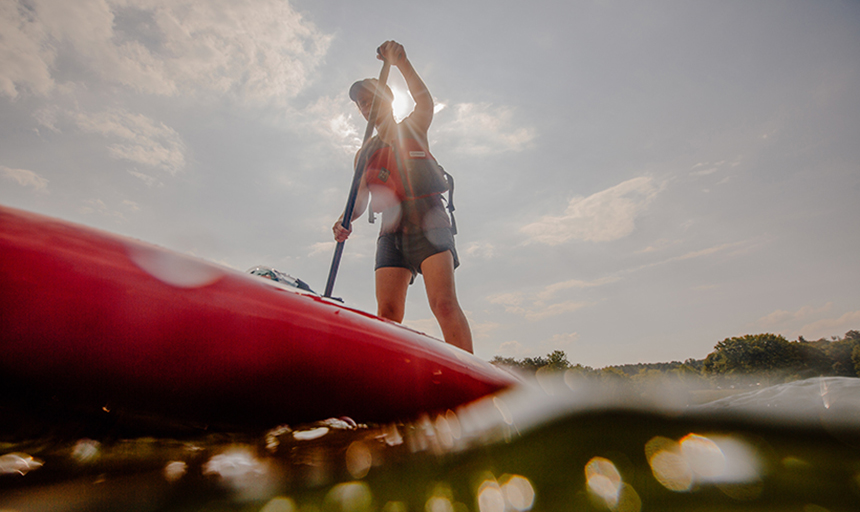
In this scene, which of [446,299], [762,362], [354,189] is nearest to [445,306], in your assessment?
[446,299]

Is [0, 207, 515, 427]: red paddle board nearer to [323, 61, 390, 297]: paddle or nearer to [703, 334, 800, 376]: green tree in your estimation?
[323, 61, 390, 297]: paddle

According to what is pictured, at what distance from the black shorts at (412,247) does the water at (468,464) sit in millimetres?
1503

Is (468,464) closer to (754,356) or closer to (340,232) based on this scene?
(340,232)

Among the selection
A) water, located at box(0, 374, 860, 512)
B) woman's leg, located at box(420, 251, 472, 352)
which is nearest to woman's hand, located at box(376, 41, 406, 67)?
woman's leg, located at box(420, 251, 472, 352)

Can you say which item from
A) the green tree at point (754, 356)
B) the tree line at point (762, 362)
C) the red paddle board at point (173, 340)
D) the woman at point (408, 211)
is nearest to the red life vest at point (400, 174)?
the woman at point (408, 211)

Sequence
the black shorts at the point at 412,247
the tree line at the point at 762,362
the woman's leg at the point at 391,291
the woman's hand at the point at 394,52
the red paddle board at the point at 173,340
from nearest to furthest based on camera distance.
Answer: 1. the red paddle board at the point at 173,340
2. the black shorts at the point at 412,247
3. the woman's leg at the point at 391,291
4. the woman's hand at the point at 394,52
5. the tree line at the point at 762,362

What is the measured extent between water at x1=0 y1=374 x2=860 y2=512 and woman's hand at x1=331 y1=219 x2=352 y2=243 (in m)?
1.98

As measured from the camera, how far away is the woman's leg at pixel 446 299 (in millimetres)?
2021

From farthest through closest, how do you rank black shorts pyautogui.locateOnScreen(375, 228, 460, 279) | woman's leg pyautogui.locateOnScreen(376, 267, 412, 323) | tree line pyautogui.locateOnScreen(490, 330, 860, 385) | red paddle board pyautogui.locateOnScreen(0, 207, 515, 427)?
tree line pyautogui.locateOnScreen(490, 330, 860, 385) < woman's leg pyautogui.locateOnScreen(376, 267, 412, 323) < black shorts pyautogui.locateOnScreen(375, 228, 460, 279) < red paddle board pyautogui.locateOnScreen(0, 207, 515, 427)

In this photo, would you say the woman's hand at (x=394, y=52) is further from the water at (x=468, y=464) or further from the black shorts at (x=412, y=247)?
the water at (x=468, y=464)

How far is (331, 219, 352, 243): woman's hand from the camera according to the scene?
2637 mm

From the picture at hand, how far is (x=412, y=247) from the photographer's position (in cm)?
229

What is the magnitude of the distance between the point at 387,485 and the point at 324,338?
410mm

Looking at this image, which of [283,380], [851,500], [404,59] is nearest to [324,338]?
[283,380]
